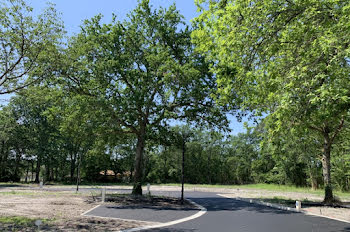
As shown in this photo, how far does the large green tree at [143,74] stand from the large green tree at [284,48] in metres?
6.66

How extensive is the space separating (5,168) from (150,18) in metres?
47.1

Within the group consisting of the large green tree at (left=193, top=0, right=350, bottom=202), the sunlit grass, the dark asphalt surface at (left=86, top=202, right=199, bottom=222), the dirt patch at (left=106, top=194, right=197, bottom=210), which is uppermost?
the large green tree at (left=193, top=0, right=350, bottom=202)

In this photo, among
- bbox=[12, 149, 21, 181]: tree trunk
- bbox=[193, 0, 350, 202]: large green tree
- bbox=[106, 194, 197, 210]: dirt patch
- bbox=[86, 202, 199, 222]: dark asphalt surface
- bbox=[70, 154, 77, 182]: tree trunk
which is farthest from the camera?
bbox=[70, 154, 77, 182]: tree trunk

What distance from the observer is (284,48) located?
940 centimetres

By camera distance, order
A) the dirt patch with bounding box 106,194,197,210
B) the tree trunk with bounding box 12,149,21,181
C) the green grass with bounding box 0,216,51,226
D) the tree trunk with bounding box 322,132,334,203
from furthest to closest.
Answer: the tree trunk with bounding box 12,149,21,181
the tree trunk with bounding box 322,132,334,203
the dirt patch with bounding box 106,194,197,210
the green grass with bounding box 0,216,51,226

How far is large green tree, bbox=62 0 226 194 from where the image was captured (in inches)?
679

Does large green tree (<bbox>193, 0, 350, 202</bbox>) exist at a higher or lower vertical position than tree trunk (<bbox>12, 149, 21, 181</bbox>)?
higher

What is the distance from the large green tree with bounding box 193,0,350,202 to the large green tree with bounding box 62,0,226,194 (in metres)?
6.66

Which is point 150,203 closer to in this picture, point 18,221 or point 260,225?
point 260,225

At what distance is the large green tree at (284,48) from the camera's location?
734cm

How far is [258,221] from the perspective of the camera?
1114cm

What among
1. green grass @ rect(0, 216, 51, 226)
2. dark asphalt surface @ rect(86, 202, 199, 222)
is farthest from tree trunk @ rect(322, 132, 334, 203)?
green grass @ rect(0, 216, 51, 226)

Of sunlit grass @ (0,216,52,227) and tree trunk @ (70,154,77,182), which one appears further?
tree trunk @ (70,154,77,182)

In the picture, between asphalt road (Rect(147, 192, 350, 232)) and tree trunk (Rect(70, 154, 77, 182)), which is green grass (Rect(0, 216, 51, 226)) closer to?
asphalt road (Rect(147, 192, 350, 232))
